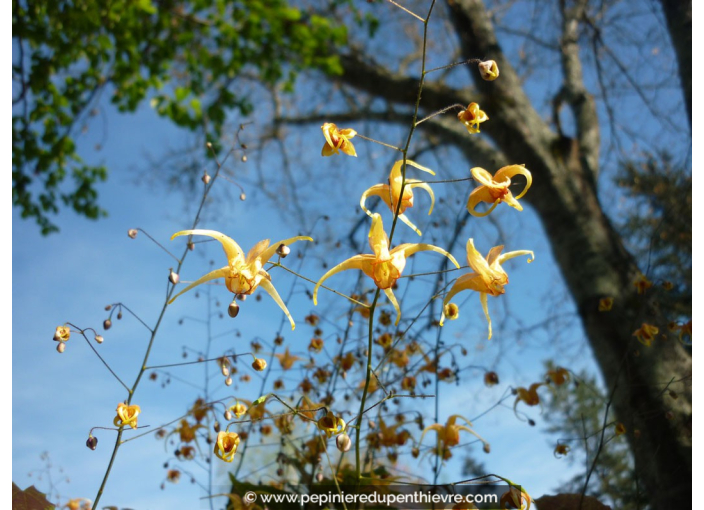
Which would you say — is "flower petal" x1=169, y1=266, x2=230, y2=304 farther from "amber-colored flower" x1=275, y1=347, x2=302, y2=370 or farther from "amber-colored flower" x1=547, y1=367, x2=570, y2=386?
"amber-colored flower" x1=547, y1=367, x2=570, y2=386

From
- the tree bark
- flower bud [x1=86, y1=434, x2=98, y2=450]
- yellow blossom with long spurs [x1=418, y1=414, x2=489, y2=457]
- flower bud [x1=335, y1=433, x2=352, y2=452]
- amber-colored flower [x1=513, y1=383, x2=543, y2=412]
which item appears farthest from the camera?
the tree bark

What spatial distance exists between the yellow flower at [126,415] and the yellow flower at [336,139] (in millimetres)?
364

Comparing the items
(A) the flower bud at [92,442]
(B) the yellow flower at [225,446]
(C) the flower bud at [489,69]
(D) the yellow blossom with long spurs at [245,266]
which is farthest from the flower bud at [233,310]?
(C) the flower bud at [489,69]

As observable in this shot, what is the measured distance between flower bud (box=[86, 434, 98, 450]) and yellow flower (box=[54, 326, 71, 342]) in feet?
0.40

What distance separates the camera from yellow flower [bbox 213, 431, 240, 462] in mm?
571

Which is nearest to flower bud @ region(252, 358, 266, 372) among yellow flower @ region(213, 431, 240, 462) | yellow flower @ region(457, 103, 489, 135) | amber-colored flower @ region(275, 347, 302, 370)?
yellow flower @ region(213, 431, 240, 462)

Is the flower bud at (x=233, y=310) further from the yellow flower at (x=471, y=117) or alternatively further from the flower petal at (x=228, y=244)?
the yellow flower at (x=471, y=117)

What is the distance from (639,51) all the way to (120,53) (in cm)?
234

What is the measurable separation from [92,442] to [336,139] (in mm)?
430

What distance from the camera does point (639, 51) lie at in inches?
96.8

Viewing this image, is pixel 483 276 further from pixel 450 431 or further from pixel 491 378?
pixel 491 378

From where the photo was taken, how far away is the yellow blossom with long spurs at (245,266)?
580 mm

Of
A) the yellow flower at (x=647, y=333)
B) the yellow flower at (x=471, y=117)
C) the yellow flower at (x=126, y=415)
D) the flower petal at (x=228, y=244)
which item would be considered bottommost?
the yellow flower at (x=126, y=415)

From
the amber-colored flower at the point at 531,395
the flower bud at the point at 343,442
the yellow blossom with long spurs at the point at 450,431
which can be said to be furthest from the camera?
the amber-colored flower at the point at 531,395
